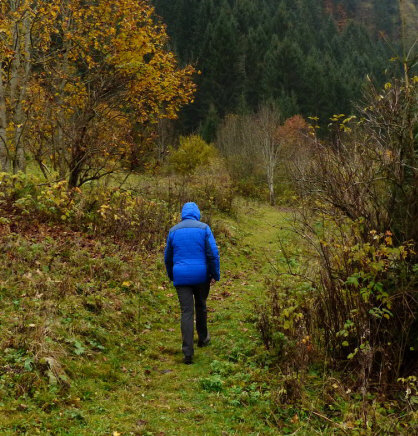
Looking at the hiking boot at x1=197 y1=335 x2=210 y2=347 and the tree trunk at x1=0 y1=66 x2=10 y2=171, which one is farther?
the tree trunk at x1=0 y1=66 x2=10 y2=171

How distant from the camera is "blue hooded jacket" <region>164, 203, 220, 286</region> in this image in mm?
5676

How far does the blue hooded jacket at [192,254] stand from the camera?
5.68m

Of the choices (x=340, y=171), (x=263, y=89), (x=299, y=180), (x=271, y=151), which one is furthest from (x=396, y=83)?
(x=263, y=89)

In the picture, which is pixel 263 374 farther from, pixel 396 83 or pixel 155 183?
pixel 155 183

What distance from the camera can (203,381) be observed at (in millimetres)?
4859

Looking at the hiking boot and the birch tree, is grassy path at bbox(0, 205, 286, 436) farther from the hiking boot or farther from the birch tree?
the birch tree

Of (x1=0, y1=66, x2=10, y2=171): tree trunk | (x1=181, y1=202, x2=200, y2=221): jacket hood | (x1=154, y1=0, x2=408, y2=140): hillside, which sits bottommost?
(x1=181, y1=202, x2=200, y2=221): jacket hood

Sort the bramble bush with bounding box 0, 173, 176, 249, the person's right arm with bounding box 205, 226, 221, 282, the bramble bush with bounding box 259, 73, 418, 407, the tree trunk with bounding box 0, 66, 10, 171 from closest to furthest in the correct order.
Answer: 1. the bramble bush with bounding box 259, 73, 418, 407
2. the person's right arm with bounding box 205, 226, 221, 282
3. the bramble bush with bounding box 0, 173, 176, 249
4. the tree trunk with bounding box 0, 66, 10, 171

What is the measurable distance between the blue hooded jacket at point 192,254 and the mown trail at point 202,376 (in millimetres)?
821

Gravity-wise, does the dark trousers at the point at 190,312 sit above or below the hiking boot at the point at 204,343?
above

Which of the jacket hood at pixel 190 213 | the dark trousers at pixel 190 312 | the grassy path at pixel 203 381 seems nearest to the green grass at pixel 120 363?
the grassy path at pixel 203 381

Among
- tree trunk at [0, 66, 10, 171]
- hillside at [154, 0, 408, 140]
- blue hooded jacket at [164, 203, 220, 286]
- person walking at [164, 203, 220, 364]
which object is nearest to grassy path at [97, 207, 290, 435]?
person walking at [164, 203, 220, 364]

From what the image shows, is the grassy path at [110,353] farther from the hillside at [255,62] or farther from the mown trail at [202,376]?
the hillside at [255,62]

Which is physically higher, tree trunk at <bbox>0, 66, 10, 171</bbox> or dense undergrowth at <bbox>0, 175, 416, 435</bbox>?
tree trunk at <bbox>0, 66, 10, 171</bbox>
